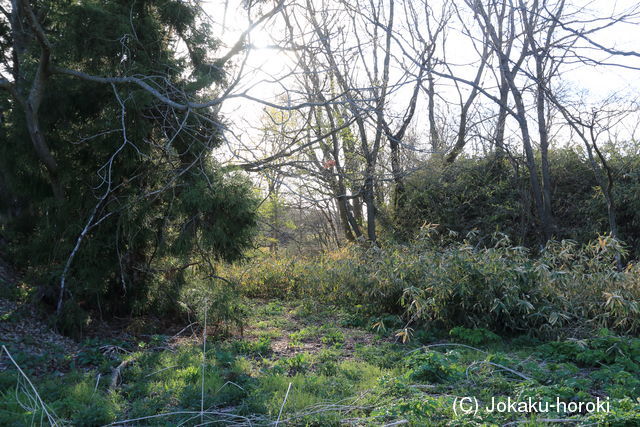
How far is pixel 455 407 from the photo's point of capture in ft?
10.7

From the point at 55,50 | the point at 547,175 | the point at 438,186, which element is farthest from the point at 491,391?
the point at 438,186

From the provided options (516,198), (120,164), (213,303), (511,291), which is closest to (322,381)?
(213,303)

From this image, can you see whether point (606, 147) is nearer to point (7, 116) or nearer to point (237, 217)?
point (237, 217)

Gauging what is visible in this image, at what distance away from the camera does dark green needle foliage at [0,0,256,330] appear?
238 inches

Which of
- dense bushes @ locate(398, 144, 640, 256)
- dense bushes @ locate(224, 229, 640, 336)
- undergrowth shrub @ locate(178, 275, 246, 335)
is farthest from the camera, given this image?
dense bushes @ locate(398, 144, 640, 256)

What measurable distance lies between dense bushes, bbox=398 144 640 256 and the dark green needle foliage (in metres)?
6.67

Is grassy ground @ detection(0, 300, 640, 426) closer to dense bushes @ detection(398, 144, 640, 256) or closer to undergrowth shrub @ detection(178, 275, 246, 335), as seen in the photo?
undergrowth shrub @ detection(178, 275, 246, 335)

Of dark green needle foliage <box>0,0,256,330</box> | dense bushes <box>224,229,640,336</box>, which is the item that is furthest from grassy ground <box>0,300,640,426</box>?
dark green needle foliage <box>0,0,256,330</box>

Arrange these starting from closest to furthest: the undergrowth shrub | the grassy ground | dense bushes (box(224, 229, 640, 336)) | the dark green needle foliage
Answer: the grassy ground → dense bushes (box(224, 229, 640, 336)) → the dark green needle foliage → the undergrowth shrub

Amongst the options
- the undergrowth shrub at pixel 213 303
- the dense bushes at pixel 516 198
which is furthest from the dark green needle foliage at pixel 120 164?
the dense bushes at pixel 516 198

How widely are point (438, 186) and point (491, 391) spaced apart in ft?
28.9

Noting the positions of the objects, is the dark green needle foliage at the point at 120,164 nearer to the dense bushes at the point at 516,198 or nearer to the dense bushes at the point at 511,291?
the dense bushes at the point at 511,291

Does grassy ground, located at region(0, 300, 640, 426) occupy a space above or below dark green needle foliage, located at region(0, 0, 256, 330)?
below

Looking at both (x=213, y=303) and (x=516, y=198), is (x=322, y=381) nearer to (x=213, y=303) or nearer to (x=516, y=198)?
(x=213, y=303)
